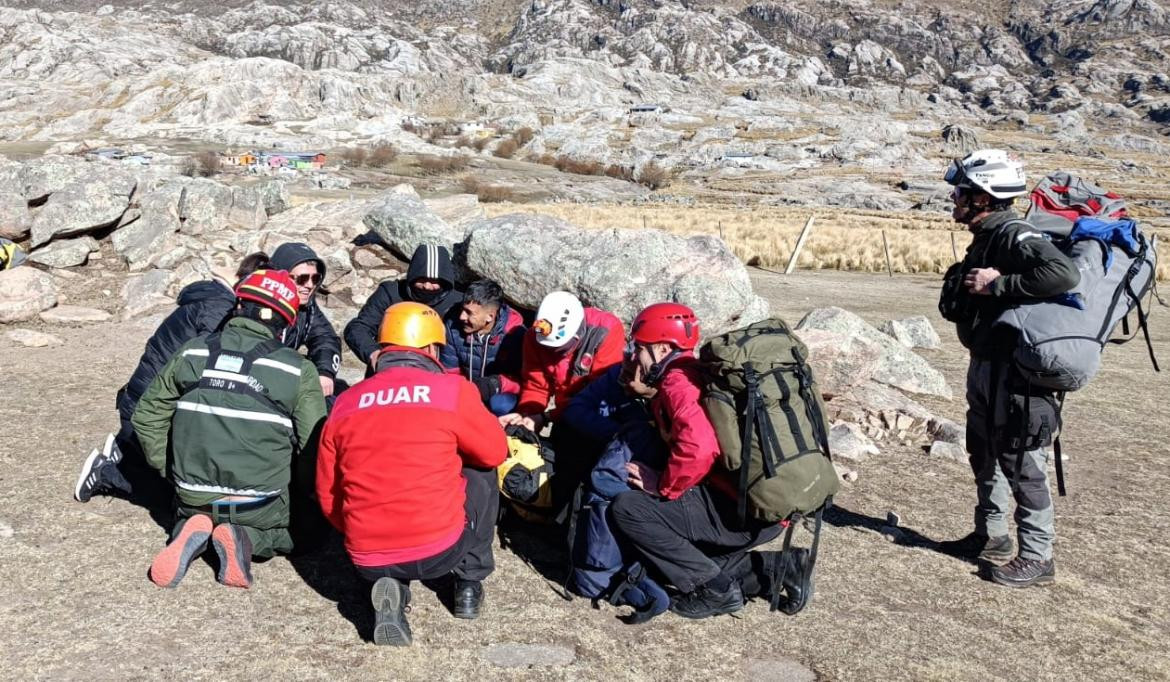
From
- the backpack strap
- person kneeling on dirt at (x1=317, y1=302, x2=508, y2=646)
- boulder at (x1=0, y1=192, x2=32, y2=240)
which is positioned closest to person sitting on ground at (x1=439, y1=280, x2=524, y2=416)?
the backpack strap

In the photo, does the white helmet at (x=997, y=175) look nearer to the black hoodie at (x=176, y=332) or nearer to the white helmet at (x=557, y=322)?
the white helmet at (x=557, y=322)

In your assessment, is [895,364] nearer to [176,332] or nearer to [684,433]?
[684,433]

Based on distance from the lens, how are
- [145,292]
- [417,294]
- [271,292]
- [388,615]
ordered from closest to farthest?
[388,615], [271,292], [417,294], [145,292]

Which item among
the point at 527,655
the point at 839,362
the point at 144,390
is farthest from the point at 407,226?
the point at 527,655

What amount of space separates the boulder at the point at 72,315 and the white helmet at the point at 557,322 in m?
7.96

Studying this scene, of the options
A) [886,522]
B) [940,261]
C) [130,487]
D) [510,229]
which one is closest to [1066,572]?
[886,522]

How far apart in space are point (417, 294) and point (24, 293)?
23.4ft

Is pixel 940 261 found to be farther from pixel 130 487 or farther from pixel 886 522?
pixel 130 487

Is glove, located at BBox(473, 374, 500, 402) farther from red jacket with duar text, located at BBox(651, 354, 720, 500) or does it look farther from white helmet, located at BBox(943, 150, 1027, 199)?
white helmet, located at BBox(943, 150, 1027, 199)

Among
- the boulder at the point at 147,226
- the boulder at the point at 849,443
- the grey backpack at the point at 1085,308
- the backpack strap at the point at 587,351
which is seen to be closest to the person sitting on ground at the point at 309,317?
the backpack strap at the point at 587,351

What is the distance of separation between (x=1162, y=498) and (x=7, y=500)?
776 centimetres

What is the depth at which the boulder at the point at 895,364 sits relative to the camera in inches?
336

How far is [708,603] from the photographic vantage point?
12.7ft

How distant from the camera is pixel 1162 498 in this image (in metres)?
5.74
